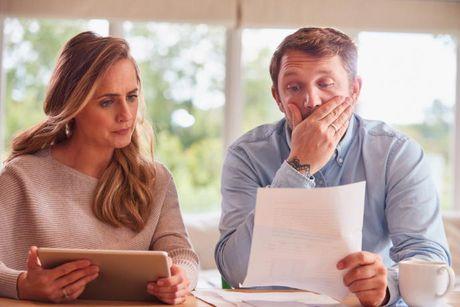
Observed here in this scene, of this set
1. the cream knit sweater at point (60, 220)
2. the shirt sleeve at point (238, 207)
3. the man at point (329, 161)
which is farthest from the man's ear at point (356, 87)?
the cream knit sweater at point (60, 220)

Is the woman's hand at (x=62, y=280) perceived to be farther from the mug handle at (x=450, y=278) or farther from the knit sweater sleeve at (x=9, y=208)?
the mug handle at (x=450, y=278)

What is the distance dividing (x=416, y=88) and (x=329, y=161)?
9.82ft

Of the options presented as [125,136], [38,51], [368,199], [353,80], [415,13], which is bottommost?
[368,199]

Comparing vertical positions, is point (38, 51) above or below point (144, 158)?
above

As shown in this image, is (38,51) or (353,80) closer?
(353,80)

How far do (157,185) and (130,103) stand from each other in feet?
0.77

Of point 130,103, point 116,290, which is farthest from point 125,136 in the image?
point 116,290

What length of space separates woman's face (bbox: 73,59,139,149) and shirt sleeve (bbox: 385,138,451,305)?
0.70 m

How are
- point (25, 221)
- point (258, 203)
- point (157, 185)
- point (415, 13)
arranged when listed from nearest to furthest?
1. point (258, 203)
2. point (25, 221)
3. point (157, 185)
4. point (415, 13)

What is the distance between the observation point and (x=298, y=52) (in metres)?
2.03

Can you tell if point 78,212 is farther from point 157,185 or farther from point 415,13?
point 415,13

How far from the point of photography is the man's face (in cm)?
197

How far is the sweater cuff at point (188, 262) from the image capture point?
70.9 inches

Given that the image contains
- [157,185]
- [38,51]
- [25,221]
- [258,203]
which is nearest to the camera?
[258,203]
